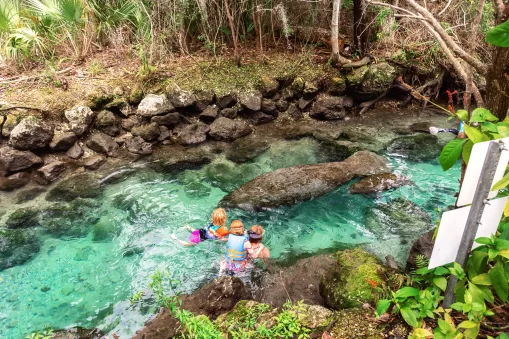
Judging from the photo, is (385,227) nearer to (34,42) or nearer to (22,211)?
(22,211)

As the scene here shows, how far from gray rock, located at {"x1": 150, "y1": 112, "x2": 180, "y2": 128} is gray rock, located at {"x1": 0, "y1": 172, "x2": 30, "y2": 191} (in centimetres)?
282

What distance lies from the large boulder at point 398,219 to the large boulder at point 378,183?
0.38 metres

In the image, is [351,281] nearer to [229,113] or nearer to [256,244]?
[256,244]

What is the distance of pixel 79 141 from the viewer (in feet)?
26.0

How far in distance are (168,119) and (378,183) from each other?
489 centimetres

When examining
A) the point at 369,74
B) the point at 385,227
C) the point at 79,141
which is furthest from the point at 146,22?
the point at 385,227

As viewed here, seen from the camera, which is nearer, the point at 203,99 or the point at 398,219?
the point at 398,219

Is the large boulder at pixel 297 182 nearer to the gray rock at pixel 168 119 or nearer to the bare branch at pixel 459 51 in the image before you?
the gray rock at pixel 168 119

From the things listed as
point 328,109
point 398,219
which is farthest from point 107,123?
point 398,219

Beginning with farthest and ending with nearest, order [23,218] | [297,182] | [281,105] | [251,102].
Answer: [281,105] → [251,102] → [297,182] → [23,218]

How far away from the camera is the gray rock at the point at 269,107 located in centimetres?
924

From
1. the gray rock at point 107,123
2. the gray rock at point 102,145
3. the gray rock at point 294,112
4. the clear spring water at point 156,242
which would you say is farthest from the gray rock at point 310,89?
the gray rock at point 102,145

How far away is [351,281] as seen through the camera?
3889mm

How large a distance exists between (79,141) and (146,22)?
11.8ft
